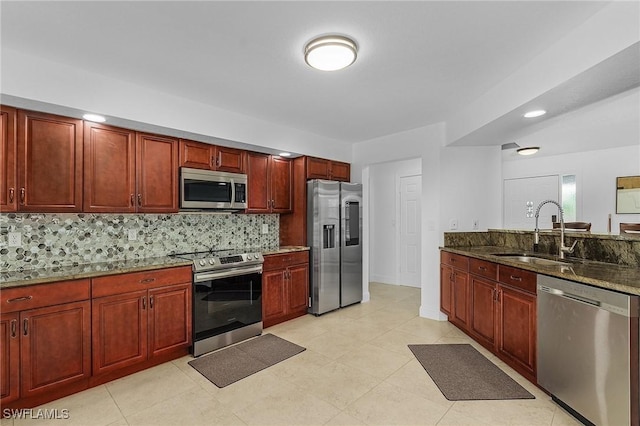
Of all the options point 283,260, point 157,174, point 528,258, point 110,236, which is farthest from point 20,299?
point 528,258

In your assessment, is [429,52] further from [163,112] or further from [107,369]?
[107,369]

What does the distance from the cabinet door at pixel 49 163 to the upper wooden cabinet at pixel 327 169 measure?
100.0 inches

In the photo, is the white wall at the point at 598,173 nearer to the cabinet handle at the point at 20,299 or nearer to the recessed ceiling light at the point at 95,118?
the recessed ceiling light at the point at 95,118

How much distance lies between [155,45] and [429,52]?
1.87m

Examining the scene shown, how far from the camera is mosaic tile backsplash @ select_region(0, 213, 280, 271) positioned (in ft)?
8.50

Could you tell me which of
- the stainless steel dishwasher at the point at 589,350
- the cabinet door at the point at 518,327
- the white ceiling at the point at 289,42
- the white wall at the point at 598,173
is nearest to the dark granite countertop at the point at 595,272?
the stainless steel dishwasher at the point at 589,350

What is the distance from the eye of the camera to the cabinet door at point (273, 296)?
12.3 ft

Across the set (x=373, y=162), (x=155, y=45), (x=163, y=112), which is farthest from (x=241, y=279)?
(x=373, y=162)

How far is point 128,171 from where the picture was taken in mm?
2893

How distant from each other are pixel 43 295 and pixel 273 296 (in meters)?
2.17

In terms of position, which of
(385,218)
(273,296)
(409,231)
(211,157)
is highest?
(211,157)

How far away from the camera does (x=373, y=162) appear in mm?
4699

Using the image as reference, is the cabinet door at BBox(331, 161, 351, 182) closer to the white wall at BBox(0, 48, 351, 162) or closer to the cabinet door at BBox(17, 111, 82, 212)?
the white wall at BBox(0, 48, 351, 162)

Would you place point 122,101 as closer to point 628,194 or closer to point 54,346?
point 54,346
